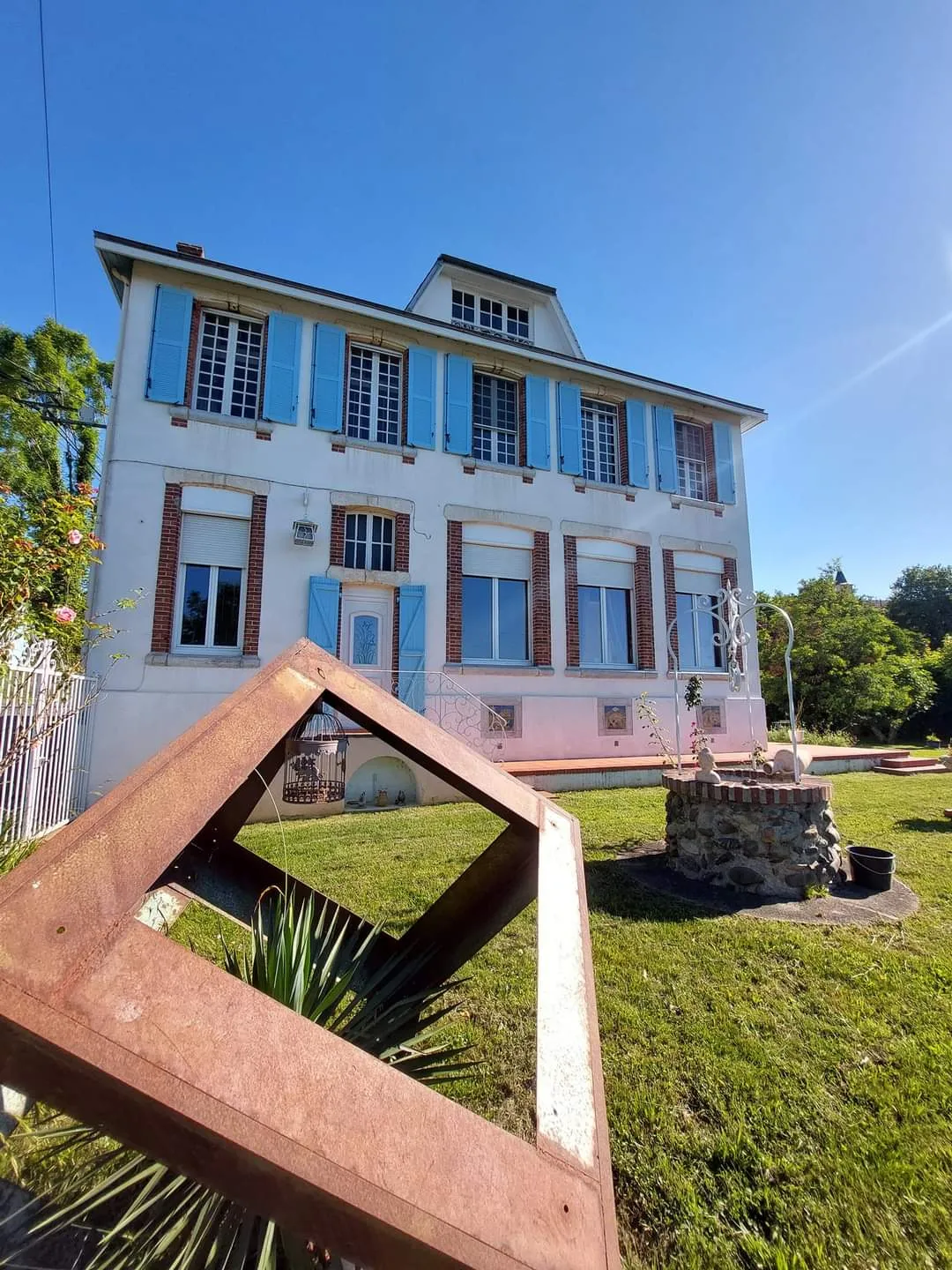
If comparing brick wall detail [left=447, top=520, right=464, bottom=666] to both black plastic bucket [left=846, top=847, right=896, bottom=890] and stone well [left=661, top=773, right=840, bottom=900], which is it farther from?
black plastic bucket [left=846, top=847, right=896, bottom=890]

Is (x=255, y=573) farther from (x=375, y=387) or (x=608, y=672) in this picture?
(x=608, y=672)

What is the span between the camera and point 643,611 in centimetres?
1233

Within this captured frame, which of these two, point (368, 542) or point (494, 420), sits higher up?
point (494, 420)

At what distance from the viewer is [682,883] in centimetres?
503

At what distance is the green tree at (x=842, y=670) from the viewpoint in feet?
64.3

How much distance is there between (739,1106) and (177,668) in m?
8.88

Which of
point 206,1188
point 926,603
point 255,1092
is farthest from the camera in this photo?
point 926,603

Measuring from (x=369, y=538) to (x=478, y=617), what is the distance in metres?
2.60

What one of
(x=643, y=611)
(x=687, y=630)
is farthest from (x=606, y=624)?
(x=687, y=630)

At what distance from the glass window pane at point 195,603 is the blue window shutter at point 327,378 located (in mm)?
3328

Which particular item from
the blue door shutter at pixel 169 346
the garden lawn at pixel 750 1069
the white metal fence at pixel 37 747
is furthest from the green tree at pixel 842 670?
the white metal fence at pixel 37 747

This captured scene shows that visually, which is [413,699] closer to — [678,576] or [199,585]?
[199,585]

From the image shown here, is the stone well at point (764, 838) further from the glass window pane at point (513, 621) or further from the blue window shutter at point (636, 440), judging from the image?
the blue window shutter at point (636, 440)

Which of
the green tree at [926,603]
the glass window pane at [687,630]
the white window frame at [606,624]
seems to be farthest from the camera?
the green tree at [926,603]
